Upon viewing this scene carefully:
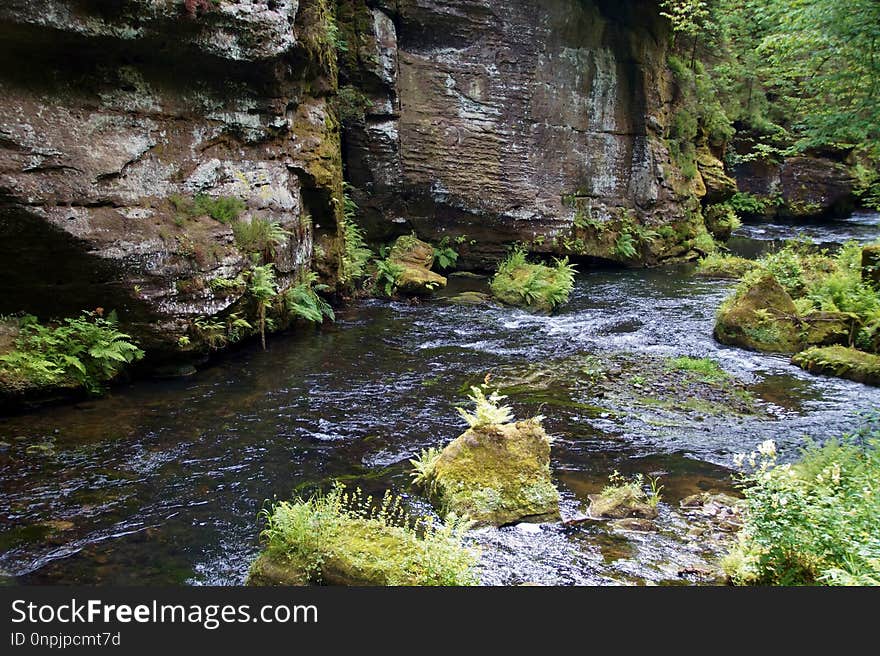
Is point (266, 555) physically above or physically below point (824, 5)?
below

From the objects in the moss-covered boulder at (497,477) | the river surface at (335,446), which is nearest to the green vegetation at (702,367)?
the river surface at (335,446)

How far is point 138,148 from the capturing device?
9.56 meters

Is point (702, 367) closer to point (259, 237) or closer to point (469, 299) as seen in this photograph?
point (469, 299)

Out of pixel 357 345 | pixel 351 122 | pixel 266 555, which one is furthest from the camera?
pixel 351 122

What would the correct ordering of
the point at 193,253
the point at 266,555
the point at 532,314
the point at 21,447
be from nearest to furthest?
the point at 266,555, the point at 21,447, the point at 193,253, the point at 532,314

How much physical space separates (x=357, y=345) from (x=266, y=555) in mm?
6905

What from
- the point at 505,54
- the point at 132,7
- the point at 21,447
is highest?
the point at 505,54

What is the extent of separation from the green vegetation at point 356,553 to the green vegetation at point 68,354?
15.3ft

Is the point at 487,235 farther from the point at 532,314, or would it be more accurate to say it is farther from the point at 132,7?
the point at 132,7

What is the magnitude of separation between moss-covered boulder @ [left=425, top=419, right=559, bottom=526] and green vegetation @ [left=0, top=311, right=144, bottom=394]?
16.4 ft

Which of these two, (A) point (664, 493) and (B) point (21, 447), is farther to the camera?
(B) point (21, 447)

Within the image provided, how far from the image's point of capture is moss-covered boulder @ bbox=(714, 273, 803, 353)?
1138cm

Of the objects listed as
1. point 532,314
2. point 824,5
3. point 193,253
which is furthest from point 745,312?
point 193,253

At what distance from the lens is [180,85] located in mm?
10156
